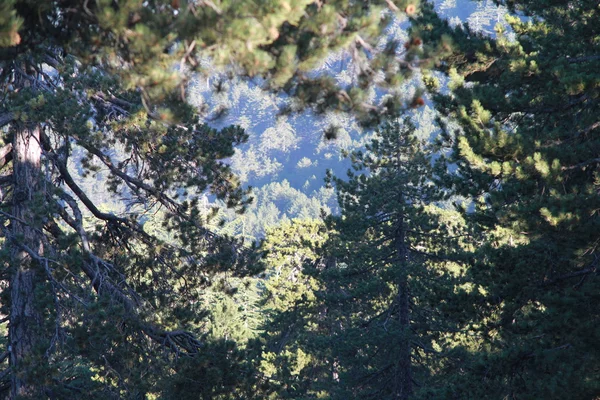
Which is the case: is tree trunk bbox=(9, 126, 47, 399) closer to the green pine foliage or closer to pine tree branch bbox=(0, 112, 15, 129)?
pine tree branch bbox=(0, 112, 15, 129)

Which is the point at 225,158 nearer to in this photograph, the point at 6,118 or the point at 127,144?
the point at 127,144

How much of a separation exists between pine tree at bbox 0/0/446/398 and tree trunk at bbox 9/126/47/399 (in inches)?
0.7

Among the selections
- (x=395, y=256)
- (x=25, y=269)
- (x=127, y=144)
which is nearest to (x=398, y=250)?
(x=395, y=256)

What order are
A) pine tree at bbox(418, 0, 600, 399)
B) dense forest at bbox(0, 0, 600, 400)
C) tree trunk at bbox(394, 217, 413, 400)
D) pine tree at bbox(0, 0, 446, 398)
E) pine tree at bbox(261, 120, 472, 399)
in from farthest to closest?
1. tree trunk at bbox(394, 217, 413, 400)
2. pine tree at bbox(261, 120, 472, 399)
3. pine tree at bbox(418, 0, 600, 399)
4. dense forest at bbox(0, 0, 600, 400)
5. pine tree at bbox(0, 0, 446, 398)

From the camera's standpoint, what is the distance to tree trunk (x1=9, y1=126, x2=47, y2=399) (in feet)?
24.3

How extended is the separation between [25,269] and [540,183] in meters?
6.22

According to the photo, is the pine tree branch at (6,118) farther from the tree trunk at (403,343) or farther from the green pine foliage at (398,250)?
the tree trunk at (403,343)

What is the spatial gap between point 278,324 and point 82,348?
61.5 feet

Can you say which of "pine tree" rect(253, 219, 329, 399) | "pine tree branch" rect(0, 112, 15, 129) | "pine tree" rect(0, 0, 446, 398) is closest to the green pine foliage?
"pine tree" rect(253, 219, 329, 399)

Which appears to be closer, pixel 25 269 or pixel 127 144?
pixel 25 269

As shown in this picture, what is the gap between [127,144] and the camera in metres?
8.46

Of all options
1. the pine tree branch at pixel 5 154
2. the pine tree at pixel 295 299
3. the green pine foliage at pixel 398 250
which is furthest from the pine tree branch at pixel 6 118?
the pine tree at pixel 295 299

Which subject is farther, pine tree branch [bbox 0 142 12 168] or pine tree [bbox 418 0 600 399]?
pine tree branch [bbox 0 142 12 168]

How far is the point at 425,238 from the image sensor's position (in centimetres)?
1780
